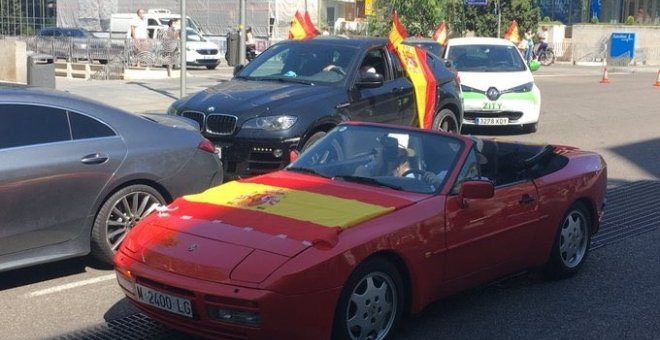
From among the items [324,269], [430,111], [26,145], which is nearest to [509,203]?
[324,269]

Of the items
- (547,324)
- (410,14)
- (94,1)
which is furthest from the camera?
(94,1)

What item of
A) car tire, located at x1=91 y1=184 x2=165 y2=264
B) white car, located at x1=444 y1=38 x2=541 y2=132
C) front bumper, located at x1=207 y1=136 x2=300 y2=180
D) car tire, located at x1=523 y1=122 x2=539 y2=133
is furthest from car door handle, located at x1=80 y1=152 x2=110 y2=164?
car tire, located at x1=523 y1=122 x2=539 y2=133

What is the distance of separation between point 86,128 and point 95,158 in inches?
10.9

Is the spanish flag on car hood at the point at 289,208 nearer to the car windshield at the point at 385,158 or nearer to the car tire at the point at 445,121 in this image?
the car windshield at the point at 385,158

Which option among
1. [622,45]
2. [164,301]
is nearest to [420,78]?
[164,301]

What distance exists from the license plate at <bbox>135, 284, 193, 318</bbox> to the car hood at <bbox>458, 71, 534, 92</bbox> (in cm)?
1140

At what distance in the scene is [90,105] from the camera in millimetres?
6637

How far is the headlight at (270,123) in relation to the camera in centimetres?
924

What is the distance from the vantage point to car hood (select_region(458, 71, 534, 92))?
50.5ft

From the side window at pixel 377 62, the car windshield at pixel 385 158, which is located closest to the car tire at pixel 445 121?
the side window at pixel 377 62

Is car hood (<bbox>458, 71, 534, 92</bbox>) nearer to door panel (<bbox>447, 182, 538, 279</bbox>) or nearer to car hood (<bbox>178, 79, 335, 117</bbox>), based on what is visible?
car hood (<bbox>178, 79, 335, 117</bbox>)

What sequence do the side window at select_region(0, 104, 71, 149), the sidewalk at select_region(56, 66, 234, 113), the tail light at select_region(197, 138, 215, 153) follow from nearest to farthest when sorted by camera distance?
1. the side window at select_region(0, 104, 71, 149)
2. the tail light at select_region(197, 138, 215, 153)
3. the sidewalk at select_region(56, 66, 234, 113)

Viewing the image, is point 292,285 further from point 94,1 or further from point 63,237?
point 94,1

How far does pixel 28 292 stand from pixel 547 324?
11.8 feet
